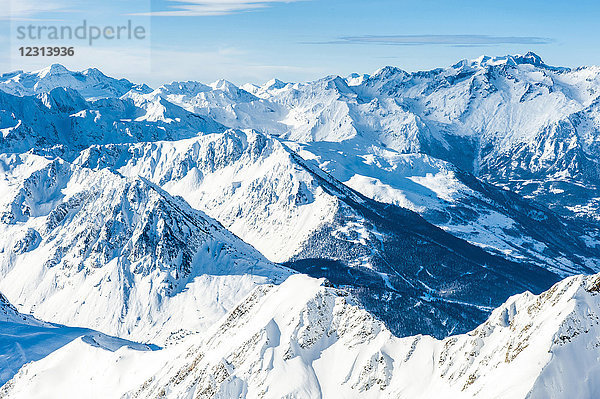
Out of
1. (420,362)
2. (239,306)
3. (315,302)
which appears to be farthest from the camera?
(239,306)

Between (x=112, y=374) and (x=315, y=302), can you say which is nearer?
(x=315, y=302)

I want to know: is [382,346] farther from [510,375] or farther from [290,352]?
[510,375]

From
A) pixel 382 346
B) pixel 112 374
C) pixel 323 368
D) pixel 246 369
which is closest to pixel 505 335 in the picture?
pixel 382 346

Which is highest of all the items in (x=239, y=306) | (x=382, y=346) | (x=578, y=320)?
(x=578, y=320)

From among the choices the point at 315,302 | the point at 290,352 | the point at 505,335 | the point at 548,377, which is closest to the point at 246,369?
the point at 290,352

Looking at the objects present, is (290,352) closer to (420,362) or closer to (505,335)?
(420,362)

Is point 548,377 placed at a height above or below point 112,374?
above

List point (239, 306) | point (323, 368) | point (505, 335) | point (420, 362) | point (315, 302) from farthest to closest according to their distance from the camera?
point (239, 306) < point (315, 302) < point (323, 368) < point (420, 362) < point (505, 335)
